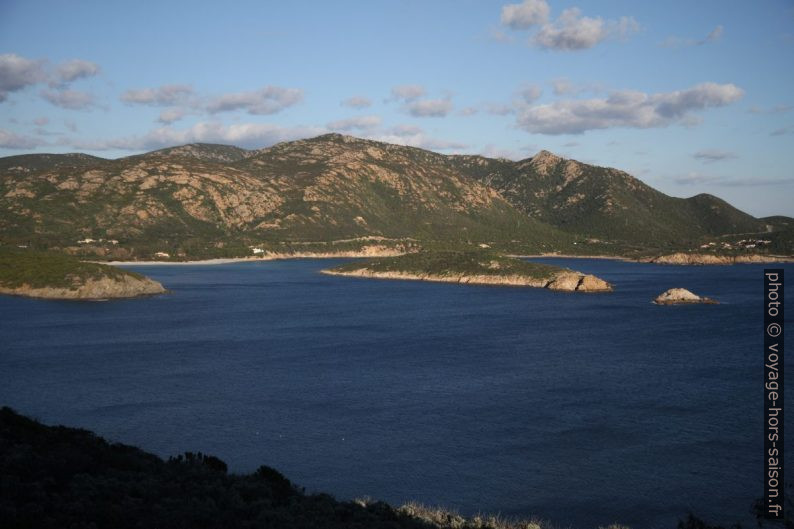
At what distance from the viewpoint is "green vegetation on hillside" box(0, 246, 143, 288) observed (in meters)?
136

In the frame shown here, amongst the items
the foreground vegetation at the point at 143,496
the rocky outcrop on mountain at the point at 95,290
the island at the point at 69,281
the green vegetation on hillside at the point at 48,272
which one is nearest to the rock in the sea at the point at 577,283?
the island at the point at 69,281

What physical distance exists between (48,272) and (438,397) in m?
106

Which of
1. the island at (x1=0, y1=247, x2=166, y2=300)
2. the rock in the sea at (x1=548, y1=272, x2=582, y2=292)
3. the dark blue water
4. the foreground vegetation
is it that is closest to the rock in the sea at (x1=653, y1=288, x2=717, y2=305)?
the dark blue water

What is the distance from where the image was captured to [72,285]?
135125mm

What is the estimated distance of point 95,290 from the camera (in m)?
136

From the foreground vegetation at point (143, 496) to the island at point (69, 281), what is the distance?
110612 mm

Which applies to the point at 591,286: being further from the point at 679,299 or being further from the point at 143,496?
the point at 143,496

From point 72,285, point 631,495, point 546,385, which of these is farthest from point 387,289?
point 631,495

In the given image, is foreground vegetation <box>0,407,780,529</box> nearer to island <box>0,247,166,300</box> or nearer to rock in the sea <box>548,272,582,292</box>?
island <box>0,247,166,300</box>

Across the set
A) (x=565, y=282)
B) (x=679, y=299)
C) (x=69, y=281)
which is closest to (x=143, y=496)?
(x=69, y=281)

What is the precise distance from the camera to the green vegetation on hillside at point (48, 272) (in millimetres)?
136250

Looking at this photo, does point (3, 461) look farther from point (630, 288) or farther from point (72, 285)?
point (630, 288)

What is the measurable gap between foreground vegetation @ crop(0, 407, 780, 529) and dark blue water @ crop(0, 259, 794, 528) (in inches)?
422

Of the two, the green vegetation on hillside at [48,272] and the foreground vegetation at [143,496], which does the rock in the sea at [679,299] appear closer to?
the green vegetation on hillside at [48,272]
